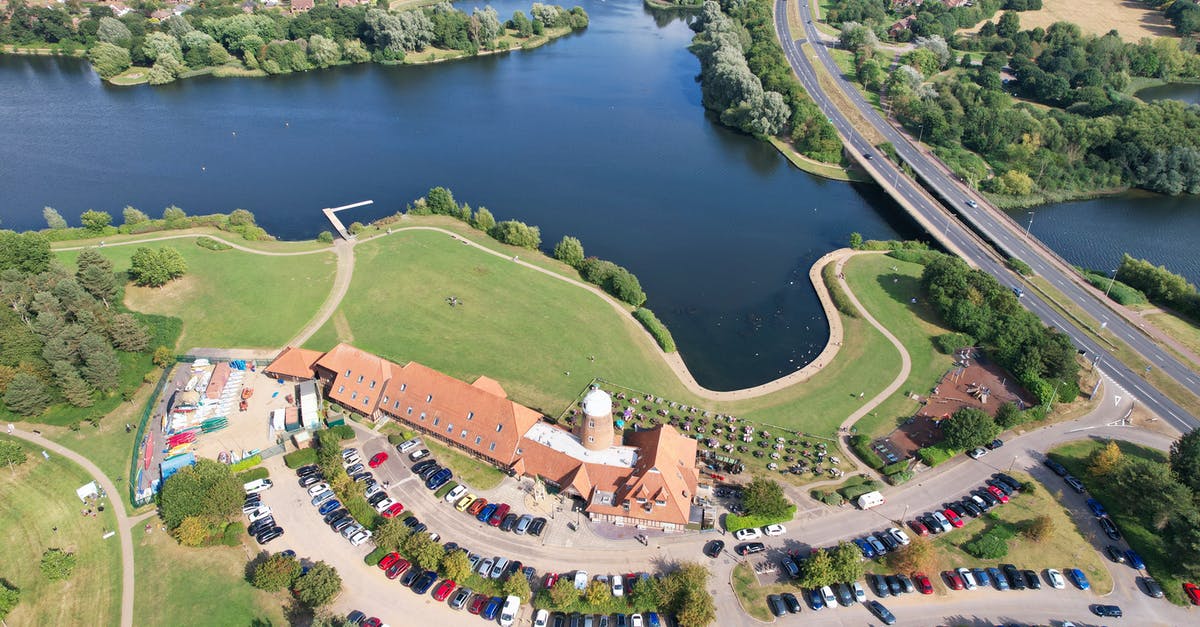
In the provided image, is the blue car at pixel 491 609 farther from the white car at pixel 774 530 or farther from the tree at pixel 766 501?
the white car at pixel 774 530

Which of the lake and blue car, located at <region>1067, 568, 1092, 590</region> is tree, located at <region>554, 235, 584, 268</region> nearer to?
the lake

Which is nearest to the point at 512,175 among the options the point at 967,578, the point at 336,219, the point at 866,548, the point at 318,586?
the point at 336,219

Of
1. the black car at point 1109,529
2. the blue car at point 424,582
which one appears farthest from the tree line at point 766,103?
the blue car at point 424,582

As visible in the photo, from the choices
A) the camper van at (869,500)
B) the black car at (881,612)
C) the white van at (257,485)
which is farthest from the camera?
the white van at (257,485)

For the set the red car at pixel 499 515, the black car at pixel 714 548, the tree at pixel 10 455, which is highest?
the tree at pixel 10 455

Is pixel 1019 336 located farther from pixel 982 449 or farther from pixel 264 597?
pixel 264 597

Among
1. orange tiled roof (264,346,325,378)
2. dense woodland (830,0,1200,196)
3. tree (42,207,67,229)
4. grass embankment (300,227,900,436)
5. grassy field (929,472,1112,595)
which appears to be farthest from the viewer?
dense woodland (830,0,1200,196)

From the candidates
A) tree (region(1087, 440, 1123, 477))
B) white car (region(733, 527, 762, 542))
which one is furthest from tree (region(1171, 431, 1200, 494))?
white car (region(733, 527, 762, 542))
